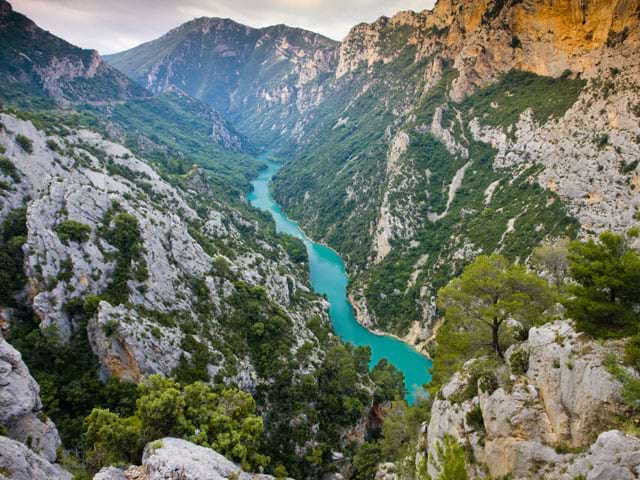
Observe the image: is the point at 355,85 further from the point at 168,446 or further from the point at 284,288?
the point at 168,446

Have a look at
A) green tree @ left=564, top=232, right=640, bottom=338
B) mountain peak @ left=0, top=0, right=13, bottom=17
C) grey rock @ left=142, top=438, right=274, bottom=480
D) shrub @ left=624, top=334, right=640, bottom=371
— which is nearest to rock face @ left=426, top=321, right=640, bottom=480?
shrub @ left=624, top=334, right=640, bottom=371

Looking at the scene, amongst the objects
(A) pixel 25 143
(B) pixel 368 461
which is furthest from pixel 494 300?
(A) pixel 25 143

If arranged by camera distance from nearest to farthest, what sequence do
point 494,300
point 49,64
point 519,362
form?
1. point 519,362
2. point 494,300
3. point 49,64

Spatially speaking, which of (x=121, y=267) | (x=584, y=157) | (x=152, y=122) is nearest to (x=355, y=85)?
(x=152, y=122)

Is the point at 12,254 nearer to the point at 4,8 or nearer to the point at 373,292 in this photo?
the point at 373,292

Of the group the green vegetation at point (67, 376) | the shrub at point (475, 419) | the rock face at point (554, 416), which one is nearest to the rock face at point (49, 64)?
the green vegetation at point (67, 376)
